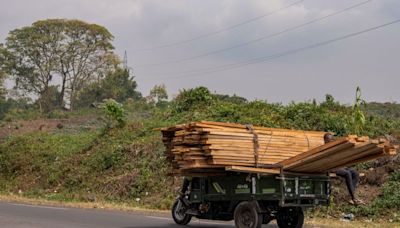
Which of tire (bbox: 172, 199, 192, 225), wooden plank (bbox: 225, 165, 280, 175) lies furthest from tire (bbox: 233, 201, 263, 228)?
tire (bbox: 172, 199, 192, 225)

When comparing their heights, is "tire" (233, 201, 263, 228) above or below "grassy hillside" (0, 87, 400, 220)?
below

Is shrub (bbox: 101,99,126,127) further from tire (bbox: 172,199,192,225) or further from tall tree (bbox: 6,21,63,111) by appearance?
tall tree (bbox: 6,21,63,111)

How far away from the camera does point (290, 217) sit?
498 inches

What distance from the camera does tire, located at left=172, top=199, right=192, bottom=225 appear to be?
1359cm

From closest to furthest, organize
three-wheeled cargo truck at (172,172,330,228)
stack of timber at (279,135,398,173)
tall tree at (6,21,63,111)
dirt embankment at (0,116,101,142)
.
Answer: stack of timber at (279,135,398,173), three-wheeled cargo truck at (172,172,330,228), dirt embankment at (0,116,101,142), tall tree at (6,21,63,111)

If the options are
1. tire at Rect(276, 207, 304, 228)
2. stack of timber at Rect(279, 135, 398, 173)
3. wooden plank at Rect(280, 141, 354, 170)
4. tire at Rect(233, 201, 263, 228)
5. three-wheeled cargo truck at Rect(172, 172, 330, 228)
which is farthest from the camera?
tire at Rect(276, 207, 304, 228)

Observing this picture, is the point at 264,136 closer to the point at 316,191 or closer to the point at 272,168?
the point at 272,168

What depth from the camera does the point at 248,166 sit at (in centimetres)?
1180

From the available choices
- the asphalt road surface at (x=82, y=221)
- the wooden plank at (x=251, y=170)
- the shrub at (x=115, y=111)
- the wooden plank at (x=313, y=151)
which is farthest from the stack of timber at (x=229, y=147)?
the shrub at (x=115, y=111)

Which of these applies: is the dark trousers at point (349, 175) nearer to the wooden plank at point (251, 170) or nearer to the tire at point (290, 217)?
the tire at point (290, 217)

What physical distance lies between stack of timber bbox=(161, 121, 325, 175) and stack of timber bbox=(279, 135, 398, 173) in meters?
0.50

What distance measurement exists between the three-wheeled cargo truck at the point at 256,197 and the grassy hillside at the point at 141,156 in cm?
469

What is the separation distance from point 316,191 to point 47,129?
31.4 metres

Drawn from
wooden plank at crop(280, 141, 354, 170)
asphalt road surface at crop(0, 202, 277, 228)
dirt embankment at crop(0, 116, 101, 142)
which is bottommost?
asphalt road surface at crop(0, 202, 277, 228)
